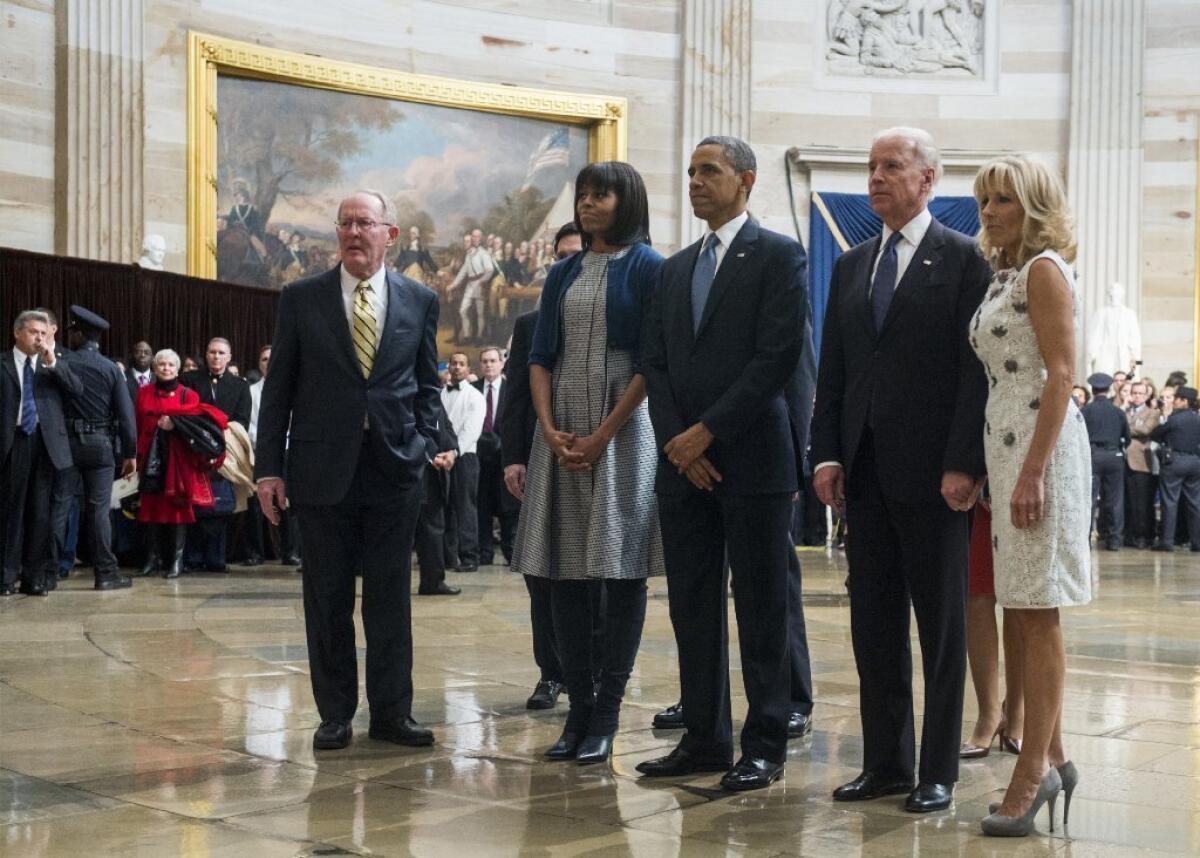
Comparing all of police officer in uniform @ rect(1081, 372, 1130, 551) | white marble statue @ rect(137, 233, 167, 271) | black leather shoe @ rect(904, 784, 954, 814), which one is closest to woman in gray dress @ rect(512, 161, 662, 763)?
black leather shoe @ rect(904, 784, 954, 814)

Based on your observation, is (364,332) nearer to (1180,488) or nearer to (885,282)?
(885,282)

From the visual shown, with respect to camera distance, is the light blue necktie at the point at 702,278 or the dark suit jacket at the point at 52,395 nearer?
the light blue necktie at the point at 702,278

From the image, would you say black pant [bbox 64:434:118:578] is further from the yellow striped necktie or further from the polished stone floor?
the yellow striped necktie

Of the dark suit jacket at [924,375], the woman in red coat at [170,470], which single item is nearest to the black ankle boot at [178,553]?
the woman in red coat at [170,470]

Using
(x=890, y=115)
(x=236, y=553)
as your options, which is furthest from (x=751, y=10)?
(x=236, y=553)

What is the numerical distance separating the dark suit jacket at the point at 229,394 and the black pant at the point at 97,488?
6.08 ft

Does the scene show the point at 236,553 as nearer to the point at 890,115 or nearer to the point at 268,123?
the point at 268,123

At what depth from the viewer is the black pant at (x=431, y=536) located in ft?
32.1

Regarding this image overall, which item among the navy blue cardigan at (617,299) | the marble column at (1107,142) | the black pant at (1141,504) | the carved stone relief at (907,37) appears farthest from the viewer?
the carved stone relief at (907,37)

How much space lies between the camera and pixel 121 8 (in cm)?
1444

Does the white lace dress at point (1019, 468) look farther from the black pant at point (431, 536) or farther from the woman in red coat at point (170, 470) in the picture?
the woman in red coat at point (170, 470)

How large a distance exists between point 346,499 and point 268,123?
1150 cm

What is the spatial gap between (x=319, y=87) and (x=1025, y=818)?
13.8 m

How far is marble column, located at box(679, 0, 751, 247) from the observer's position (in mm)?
18797
